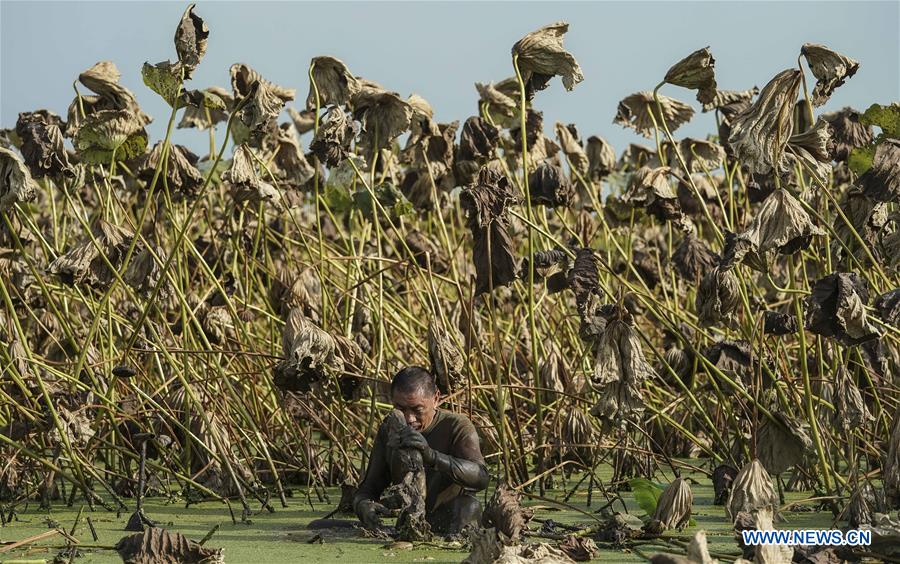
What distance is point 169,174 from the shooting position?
13.9ft

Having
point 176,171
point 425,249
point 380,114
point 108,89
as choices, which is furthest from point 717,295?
point 108,89

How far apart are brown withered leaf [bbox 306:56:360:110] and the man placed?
3.93 feet

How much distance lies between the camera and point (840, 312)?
300 centimetres

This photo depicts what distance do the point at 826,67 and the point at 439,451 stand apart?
1.45 m

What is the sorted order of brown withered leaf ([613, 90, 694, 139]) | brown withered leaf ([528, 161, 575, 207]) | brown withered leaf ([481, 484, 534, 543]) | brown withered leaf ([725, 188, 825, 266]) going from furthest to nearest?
brown withered leaf ([613, 90, 694, 139])
brown withered leaf ([528, 161, 575, 207])
brown withered leaf ([725, 188, 825, 266])
brown withered leaf ([481, 484, 534, 543])

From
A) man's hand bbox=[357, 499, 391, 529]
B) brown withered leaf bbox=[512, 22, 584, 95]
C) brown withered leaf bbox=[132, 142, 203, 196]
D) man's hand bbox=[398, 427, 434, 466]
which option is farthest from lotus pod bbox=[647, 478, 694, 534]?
brown withered leaf bbox=[132, 142, 203, 196]

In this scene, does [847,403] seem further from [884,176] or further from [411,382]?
[411,382]

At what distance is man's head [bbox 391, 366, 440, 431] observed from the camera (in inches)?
133

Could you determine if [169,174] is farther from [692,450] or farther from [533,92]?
[692,450]

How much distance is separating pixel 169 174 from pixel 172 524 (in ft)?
4.11

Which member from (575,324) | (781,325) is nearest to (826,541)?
(781,325)

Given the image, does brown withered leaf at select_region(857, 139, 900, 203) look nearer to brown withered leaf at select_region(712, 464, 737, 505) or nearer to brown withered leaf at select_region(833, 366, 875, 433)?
brown withered leaf at select_region(833, 366, 875, 433)

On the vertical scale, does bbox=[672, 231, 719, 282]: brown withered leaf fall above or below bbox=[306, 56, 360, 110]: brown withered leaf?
below

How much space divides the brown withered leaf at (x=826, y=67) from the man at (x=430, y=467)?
4.33 feet
